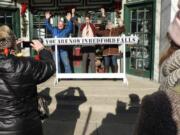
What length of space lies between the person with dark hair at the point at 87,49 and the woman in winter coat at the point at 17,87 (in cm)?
579

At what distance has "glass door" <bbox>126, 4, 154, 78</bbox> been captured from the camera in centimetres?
920

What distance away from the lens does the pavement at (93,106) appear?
21.3 ft

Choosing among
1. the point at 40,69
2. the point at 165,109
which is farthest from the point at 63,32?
the point at 165,109

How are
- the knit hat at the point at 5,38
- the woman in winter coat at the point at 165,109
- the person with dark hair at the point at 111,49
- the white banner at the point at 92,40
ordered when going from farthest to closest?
the person with dark hair at the point at 111,49 → the white banner at the point at 92,40 → the knit hat at the point at 5,38 → the woman in winter coat at the point at 165,109

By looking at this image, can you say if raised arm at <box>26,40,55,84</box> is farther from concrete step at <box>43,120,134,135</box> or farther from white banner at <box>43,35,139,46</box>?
white banner at <box>43,35,139,46</box>

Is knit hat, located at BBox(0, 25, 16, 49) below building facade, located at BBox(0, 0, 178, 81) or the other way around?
below

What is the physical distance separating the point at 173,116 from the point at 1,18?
9122 mm

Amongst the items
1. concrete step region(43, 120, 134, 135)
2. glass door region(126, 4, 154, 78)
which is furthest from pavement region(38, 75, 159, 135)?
glass door region(126, 4, 154, 78)

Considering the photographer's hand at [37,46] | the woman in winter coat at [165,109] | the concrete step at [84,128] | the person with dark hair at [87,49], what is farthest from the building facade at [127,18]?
the woman in winter coat at [165,109]

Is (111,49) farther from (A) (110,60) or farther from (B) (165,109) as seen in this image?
(B) (165,109)

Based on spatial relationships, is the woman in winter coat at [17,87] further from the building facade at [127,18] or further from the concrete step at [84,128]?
the building facade at [127,18]

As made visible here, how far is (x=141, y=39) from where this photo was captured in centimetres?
964

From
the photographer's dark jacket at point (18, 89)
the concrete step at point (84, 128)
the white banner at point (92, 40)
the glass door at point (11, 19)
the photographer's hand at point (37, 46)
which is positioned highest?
the glass door at point (11, 19)

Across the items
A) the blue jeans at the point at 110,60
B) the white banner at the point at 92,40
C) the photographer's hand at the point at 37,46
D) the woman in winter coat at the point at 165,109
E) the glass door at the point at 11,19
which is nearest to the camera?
the woman in winter coat at the point at 165,109
